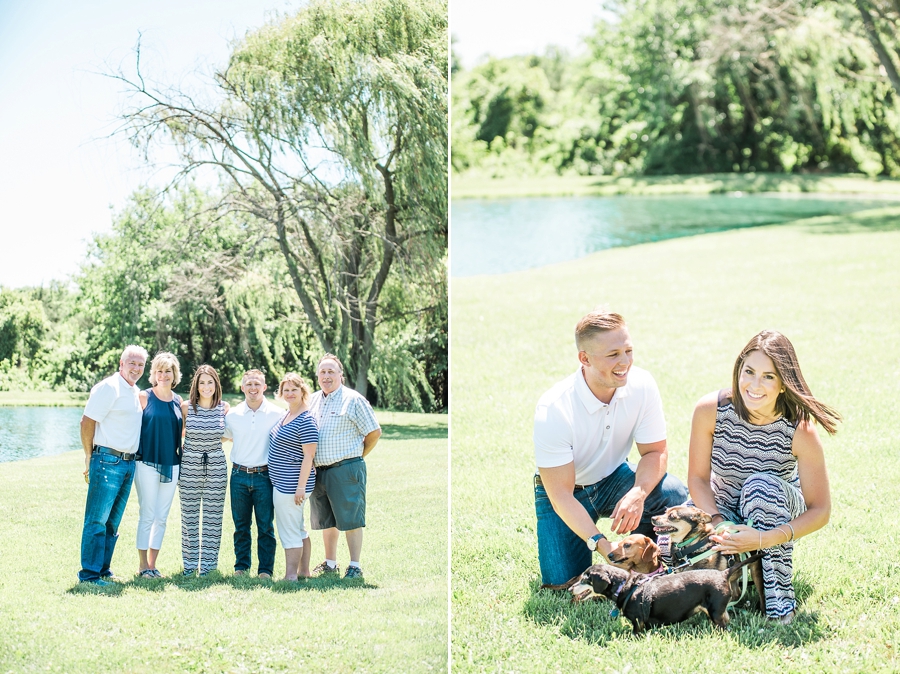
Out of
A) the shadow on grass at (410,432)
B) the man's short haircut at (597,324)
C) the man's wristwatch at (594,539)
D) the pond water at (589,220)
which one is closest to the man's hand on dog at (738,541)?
the man's wristwatch at (594,539)

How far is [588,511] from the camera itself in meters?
3.67

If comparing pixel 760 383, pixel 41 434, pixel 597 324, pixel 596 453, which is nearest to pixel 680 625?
pixel 596 453

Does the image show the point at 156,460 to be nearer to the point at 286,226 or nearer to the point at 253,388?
the point at 253,388

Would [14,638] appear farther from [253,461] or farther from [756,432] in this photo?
[756,432]

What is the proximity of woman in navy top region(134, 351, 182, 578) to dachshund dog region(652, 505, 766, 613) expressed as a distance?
6.10 ft

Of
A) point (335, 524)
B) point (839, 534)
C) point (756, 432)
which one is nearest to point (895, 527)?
point (839, 534)

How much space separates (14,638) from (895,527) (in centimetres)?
381

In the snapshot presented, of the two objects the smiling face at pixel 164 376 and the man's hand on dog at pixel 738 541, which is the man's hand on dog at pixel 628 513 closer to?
the man's hand on dog at pixel 738 541

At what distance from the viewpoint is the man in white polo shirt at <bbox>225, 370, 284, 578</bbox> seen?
365 cm

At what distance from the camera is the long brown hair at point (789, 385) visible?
335 cm

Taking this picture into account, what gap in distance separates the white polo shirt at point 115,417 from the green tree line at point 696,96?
Result: 18266 mm

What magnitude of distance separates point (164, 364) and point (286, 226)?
75 centimetres

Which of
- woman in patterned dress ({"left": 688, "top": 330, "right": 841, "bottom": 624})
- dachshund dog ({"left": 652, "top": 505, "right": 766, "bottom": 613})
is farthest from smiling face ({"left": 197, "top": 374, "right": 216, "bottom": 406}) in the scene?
woman in patterned dress ({"left": 688, "top": 330, "right": 841, "bottom": 624})

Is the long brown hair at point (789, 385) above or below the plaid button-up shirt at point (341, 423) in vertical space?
above
